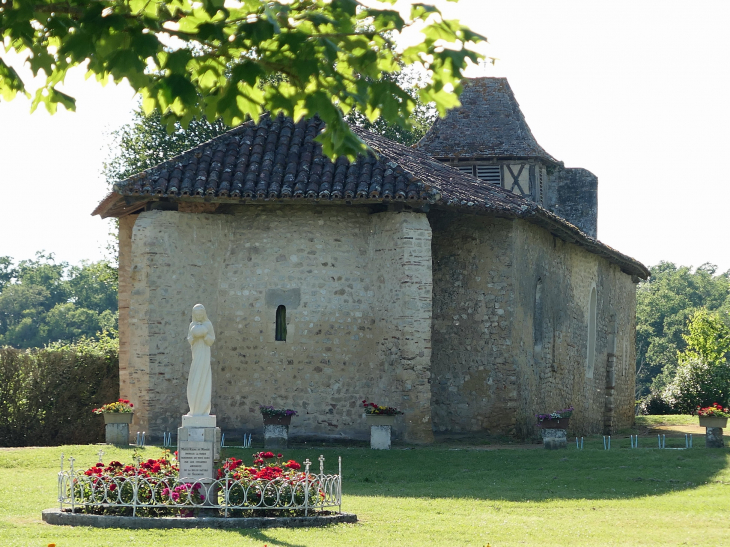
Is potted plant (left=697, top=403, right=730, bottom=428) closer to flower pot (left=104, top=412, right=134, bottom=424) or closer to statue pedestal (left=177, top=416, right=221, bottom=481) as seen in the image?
statue pedestal (left=177, top=416, right=221, bottom=481)

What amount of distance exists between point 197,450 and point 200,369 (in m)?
1.08

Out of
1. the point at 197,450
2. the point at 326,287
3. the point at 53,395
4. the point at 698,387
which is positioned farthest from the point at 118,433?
the point at 698,387

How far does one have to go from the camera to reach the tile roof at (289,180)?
18672mm

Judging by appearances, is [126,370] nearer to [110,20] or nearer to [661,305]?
[110,20]

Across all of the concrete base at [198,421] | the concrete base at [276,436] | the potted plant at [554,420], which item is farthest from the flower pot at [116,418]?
the potted plant at [554,420]

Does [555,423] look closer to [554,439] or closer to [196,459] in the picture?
[554,439]

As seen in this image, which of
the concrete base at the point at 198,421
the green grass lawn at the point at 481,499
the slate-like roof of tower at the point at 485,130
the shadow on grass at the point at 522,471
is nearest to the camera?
the green grass lawn at the point at 481,499

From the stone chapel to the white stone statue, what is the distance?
6603 millimetres

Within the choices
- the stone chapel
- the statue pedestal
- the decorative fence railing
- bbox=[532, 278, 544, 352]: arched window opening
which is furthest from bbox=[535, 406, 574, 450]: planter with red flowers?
the statue pedestal

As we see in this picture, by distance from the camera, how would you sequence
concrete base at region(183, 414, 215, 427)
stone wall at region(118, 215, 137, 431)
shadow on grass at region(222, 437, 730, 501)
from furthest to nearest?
stone wall at region(118, 215, 137, 431)
shadow on grass at region(222, 437, 730, 501)
concrete base at region(183, 414, 215, 427)

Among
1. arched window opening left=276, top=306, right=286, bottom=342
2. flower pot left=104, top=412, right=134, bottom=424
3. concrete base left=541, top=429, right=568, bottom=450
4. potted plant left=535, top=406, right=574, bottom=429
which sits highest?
arched window opening left=276, top=306, right=286, bottom=342

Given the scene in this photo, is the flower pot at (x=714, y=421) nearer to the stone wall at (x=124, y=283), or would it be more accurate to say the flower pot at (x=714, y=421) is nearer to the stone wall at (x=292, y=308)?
the stone wall at (x=292, y=308)

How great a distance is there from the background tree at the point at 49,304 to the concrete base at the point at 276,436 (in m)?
54.7

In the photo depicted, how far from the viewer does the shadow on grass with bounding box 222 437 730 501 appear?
1405cm
